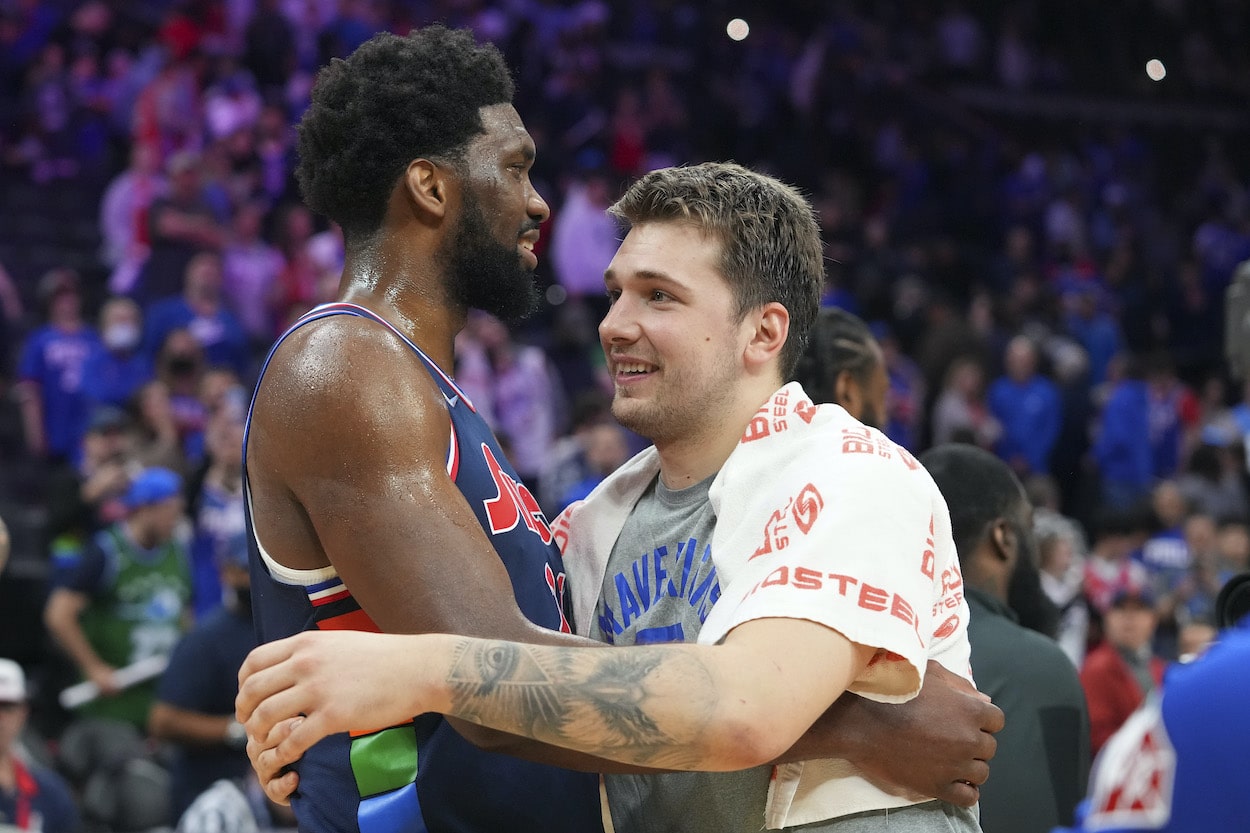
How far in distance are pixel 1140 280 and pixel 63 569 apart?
13.4 meters

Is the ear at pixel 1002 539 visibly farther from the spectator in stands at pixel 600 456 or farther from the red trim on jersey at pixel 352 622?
the spectator in stands at pixel 600 456

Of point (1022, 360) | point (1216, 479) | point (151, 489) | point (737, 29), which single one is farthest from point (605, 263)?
point (737, 29)

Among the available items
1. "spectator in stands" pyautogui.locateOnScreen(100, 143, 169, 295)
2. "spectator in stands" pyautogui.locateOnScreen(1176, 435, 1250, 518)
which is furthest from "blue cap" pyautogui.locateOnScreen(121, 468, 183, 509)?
"spectator in stands" pyautogui.locateOnScreen(1176, 435, 1250, 518)

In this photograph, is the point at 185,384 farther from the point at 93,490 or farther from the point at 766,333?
the point at 766,333

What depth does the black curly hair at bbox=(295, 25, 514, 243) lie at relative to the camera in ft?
10.2

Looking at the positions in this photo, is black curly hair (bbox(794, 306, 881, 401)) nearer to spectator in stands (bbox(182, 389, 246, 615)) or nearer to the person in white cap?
the person in white cap

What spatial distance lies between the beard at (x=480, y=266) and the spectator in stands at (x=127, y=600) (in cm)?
578

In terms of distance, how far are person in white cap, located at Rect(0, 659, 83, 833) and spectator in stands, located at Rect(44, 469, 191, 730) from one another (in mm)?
1480

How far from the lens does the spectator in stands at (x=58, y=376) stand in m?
11.2

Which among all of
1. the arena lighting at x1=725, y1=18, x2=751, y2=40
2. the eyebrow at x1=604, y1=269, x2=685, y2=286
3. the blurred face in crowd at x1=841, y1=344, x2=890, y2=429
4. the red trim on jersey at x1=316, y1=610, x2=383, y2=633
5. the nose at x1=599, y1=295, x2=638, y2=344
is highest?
the arena lighting at x1=725, y1=18, x2=751, y2=40

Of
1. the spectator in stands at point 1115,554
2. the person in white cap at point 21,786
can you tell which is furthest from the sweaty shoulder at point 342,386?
the spectator in stands at point 1115,554

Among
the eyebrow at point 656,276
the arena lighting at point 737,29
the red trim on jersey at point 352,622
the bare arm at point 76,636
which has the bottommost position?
the bare arm at point 76,636

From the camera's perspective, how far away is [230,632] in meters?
7.10

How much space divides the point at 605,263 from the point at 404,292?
1151 cm
